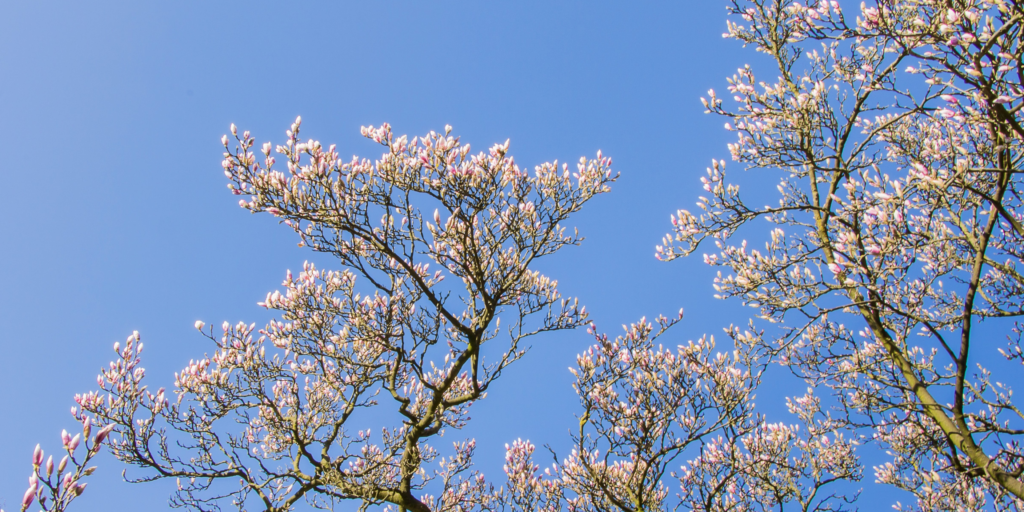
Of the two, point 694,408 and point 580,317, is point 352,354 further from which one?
point 694,408

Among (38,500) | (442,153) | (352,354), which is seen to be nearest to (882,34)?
(442,153)

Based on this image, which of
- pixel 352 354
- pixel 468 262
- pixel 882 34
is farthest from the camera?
pixel 352 354

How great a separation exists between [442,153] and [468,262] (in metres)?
1.45

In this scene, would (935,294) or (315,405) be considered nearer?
(935,294)

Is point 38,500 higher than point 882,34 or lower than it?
lower

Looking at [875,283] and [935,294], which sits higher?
[935,294]

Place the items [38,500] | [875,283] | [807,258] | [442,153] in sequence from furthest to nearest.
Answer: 1. [442,153]
2. [807,258]
3. [875,283]
4. [38,500]

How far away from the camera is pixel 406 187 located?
670 cm

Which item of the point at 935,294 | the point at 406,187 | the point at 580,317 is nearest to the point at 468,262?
the point at 406,187

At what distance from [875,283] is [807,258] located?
0.80m

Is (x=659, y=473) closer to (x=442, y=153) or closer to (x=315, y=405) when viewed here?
(x=442, y=153)

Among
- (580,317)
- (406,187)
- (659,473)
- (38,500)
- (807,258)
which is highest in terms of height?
(406,187)

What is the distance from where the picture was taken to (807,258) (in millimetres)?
5887

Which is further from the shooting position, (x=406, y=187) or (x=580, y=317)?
(x=580, y=317)
